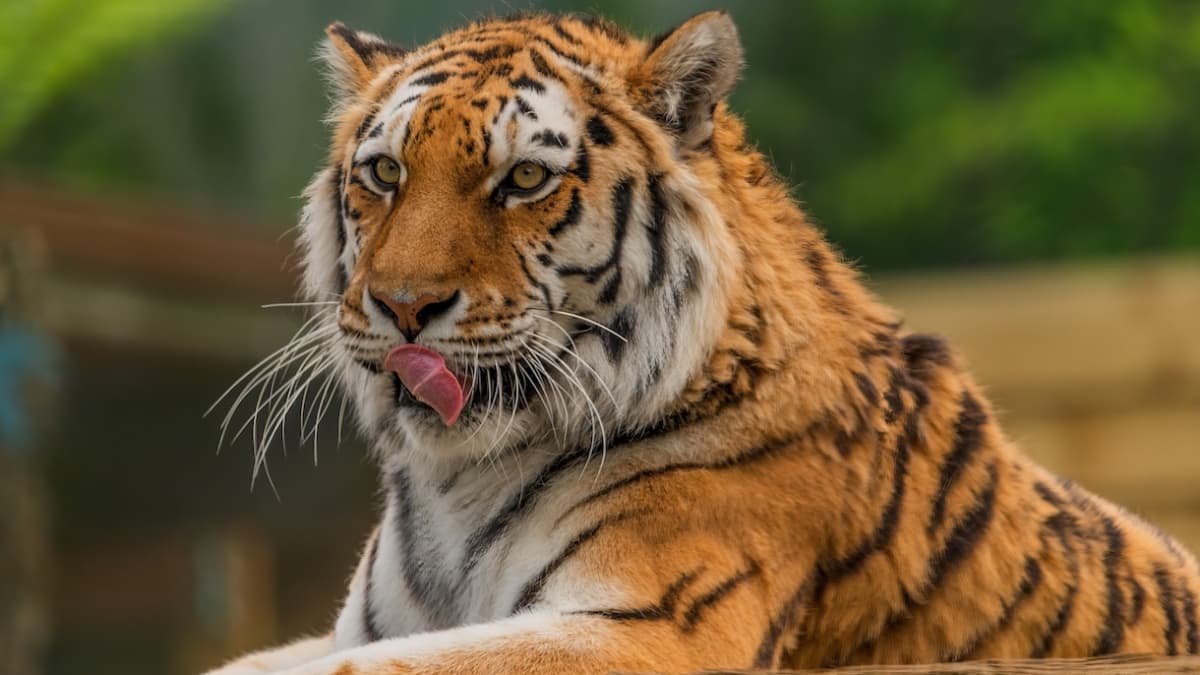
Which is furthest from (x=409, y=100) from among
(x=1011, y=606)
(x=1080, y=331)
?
(x=1080, y=331)

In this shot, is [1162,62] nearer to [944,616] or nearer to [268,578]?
[268,578]

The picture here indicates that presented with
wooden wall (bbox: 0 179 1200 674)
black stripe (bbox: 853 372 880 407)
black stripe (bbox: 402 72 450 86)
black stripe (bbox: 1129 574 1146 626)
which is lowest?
wooden wall (bbox: 0 179 1200 674)

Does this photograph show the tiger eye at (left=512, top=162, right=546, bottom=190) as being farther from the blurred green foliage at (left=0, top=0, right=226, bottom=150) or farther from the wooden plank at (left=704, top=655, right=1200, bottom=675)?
the blurred green foliage at (left=0, top=0, right=226, bottom=150)

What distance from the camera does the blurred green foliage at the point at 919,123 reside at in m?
8.19

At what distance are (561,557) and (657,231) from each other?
1.44 ft

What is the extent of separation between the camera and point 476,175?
208 cm

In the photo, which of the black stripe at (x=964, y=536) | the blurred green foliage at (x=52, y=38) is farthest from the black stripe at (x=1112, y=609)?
the blurred green foliage at (x=52, y=38)

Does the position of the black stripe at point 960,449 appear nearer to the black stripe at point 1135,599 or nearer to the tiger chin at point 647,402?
the tiger chin at point 647,402

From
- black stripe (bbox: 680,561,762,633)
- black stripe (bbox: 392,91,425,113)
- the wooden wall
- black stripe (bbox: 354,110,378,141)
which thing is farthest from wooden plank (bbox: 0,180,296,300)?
black stripe (bbox: 680,561,762,633)

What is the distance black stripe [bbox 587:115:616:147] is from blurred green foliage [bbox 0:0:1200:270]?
228 inches

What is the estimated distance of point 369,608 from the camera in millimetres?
2375

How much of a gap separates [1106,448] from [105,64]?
4.96 m

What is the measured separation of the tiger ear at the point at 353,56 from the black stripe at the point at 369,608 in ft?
2.18

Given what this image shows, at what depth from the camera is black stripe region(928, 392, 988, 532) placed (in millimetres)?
2203
